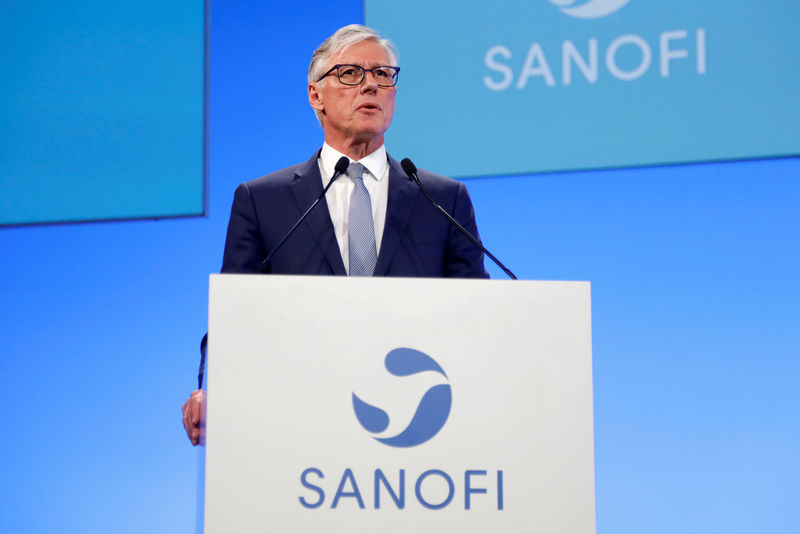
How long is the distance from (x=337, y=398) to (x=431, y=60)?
5.67 ft

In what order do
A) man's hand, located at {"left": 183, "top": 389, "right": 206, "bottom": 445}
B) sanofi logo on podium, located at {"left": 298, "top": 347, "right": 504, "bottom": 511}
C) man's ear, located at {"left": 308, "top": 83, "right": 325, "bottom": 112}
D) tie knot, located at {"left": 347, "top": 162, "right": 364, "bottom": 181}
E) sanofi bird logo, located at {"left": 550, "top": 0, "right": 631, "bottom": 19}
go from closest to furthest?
sanofi logo on podium, located at {"left": 298, "top": 347, "right": 504, "bottom": 511} < man's hand, located at {"left": 183, "top": 389, "right": 206, "bottom": 445} < tie knot, located at {"left": 347, "top": 162, "right": 364, "bottom": 181} < man's ear, located at {"left": 308, "top": 83, "right": 325, "bottom": 112} < sanofi bird logo, located at {"left": 550, "top": 0, "right": 631, "bottom": 19}

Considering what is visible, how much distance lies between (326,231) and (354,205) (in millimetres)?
79

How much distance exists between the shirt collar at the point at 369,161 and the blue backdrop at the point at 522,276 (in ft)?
3.06

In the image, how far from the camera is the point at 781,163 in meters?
2.25

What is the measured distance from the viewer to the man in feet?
4.90

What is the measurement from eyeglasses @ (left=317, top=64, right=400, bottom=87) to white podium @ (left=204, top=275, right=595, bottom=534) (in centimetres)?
65

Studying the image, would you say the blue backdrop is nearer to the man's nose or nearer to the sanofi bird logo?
the sanofi bird logo

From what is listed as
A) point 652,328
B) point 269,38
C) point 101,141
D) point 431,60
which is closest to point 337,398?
point 652,328

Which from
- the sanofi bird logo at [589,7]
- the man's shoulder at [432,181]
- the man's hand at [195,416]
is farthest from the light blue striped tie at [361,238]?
the sanofi bird logo at [589,7]

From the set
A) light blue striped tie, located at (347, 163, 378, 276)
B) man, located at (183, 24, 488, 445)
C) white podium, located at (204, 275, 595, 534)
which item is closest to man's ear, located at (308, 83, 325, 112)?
man, located at (183, 24, 488, 445)

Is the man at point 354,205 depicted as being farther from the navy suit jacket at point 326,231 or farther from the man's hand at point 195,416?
the man's hand at point 195,416

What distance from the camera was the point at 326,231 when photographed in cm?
150

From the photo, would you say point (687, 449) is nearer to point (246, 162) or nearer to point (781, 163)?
point (781, 163)

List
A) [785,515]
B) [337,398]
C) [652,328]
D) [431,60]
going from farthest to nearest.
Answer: [431,60] < [652,328] < [785,515] < [337,398]
